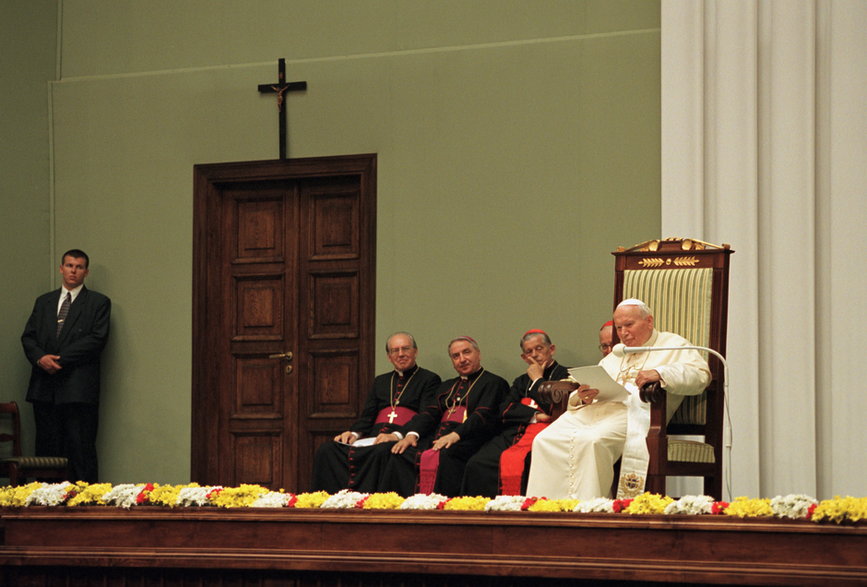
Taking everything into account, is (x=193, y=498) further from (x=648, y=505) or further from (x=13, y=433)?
(x=13, y=433)

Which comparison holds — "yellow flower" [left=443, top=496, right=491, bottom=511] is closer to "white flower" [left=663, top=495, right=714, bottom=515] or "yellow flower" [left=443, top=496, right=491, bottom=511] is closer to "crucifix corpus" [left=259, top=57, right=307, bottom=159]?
"white flower" [left=663, top=495, right=714, bottom=515]

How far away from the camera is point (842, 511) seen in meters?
3.24

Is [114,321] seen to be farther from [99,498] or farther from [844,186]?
[844,186]

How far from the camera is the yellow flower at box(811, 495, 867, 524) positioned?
322 cm

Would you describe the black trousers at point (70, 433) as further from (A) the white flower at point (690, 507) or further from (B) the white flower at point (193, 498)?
(A) the white flower at point (690, 507)

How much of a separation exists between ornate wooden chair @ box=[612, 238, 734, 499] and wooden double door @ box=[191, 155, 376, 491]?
2.35 meters

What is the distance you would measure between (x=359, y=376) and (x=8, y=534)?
3570mm

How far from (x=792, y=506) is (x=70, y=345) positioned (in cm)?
547

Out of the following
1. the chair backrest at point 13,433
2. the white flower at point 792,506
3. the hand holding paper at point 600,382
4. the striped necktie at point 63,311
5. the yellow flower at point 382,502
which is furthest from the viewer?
the striped necktie at point 63,311

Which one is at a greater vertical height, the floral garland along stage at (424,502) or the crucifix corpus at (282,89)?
the crucifix corpus at (282,89)

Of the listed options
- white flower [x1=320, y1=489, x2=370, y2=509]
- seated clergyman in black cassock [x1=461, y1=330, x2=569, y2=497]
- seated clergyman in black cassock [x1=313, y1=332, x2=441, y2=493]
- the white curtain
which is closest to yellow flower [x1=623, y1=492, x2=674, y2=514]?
white flower [x1=320, y1=489, x2=370, y2=509]

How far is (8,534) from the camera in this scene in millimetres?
4082

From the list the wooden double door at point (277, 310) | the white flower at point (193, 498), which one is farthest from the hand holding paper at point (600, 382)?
the wooden double door at point (277, 310)

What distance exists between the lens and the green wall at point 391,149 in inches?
278
